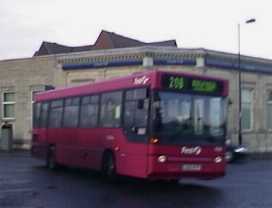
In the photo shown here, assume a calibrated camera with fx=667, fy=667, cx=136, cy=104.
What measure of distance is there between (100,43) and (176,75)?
54.4 m

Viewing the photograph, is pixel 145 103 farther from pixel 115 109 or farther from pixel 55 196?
pixel 55 196

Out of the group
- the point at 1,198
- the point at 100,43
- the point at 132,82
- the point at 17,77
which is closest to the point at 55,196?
the point at 1,198

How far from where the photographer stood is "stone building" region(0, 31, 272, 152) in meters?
40.1

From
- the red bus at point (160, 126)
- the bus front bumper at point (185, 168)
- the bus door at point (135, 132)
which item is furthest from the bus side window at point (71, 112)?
the bus front bumper at point (185, 168)

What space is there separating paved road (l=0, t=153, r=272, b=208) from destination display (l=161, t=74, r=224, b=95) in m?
2.56

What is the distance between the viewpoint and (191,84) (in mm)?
17328

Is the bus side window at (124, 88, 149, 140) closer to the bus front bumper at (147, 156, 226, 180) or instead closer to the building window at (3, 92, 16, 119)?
the bus front bumper at (147, 156, 226, 180)

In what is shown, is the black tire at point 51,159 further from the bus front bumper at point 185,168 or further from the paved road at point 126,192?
the bus front bumper at point 185,168

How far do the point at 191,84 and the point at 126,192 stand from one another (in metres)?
3.32

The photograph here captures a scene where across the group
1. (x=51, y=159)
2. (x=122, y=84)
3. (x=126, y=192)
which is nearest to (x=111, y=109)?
(x=122, y=84)

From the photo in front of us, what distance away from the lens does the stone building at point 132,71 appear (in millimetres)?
40125

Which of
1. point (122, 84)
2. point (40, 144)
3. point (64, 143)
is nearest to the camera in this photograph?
point (122, 84)

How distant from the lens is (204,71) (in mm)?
40062

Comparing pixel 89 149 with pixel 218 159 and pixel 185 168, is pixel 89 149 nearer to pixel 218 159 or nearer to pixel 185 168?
pixel 185 168
